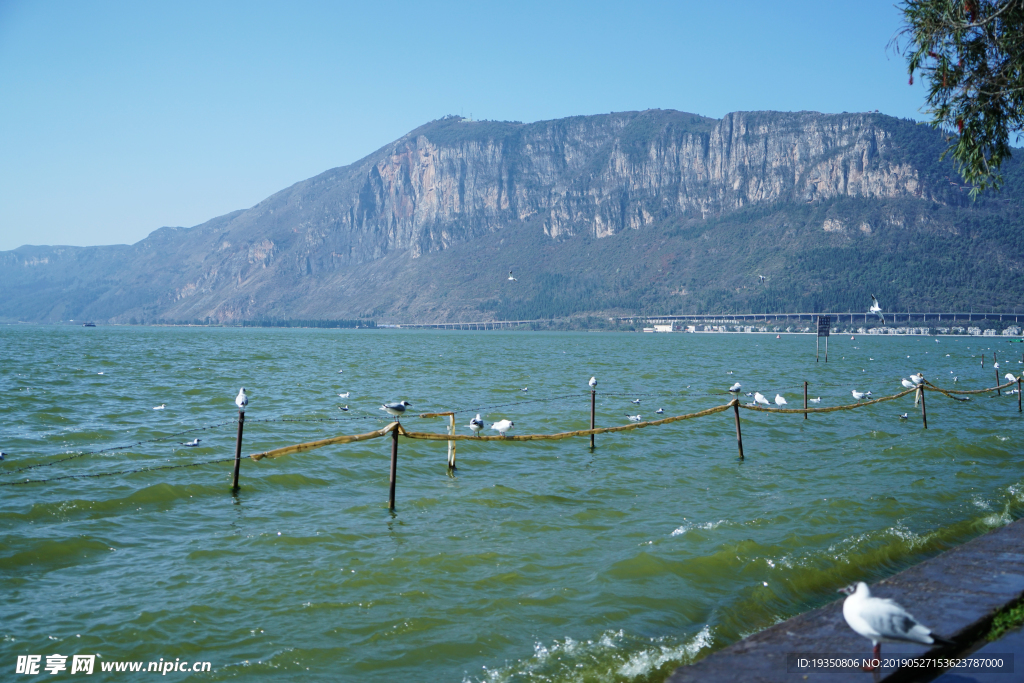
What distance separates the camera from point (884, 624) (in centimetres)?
511

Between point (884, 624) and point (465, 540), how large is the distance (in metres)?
6.76

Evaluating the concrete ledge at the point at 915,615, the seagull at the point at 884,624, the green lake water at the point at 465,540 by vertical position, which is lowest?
the green lake water at the point at 465,540

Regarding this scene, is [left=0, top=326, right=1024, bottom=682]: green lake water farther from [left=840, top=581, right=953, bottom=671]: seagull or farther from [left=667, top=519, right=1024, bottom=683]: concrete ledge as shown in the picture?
[left=840, top=581, right=953, bottom=671]: seagull

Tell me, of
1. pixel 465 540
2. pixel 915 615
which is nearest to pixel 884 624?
pixel 915 615

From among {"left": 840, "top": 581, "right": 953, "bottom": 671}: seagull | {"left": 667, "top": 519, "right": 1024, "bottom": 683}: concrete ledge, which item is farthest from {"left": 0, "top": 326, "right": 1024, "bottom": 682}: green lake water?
{"left": 840, "top": 581, "right": 953, "bottom": 671}: seagull

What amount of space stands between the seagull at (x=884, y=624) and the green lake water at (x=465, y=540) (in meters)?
2.26

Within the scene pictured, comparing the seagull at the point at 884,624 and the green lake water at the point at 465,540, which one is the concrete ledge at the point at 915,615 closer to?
the seagull at the point at 884,624

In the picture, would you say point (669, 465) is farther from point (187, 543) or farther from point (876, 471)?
point (187, 543)

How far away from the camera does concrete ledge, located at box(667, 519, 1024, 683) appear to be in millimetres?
5461

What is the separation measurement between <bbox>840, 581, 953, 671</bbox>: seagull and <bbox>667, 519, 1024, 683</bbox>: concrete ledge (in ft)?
1.05

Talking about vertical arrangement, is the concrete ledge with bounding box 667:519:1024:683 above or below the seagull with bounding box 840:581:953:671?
below

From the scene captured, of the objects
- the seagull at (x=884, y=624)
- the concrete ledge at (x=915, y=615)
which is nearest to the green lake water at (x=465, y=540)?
the concrete ledge at (x=915, y=615)

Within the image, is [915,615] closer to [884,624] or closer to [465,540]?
[884,624]

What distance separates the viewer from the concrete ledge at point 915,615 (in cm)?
546
